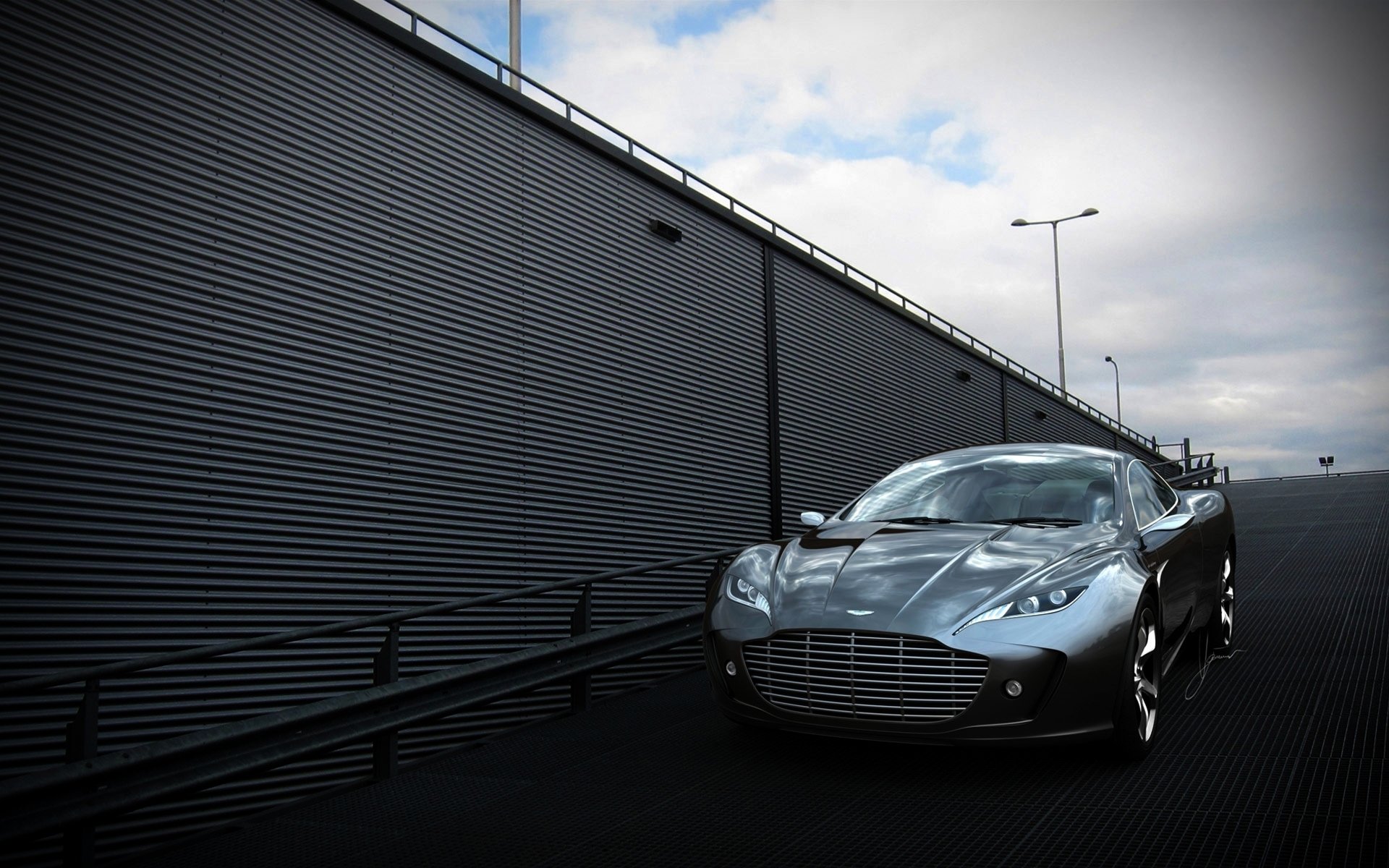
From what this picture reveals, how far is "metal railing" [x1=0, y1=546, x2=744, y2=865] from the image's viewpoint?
435 cm

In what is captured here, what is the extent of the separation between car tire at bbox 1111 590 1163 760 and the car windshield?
0.77 metres

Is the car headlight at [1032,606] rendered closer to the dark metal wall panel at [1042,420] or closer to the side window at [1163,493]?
the side window at [1163,493]

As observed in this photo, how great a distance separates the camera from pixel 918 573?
5535 millimetres

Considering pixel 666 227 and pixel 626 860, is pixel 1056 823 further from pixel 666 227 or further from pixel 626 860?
pixel 666 227

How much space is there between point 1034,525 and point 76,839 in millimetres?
5035

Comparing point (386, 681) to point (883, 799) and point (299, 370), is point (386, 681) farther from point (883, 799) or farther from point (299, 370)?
point (299, 370)

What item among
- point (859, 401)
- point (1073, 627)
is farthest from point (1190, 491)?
point (859, 401)

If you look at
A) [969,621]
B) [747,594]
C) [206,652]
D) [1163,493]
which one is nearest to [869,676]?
[969,621]

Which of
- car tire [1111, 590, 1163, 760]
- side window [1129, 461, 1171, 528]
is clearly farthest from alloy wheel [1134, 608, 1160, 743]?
side window [1129, 461, 1171, 528]

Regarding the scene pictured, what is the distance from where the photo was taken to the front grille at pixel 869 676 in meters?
5.05

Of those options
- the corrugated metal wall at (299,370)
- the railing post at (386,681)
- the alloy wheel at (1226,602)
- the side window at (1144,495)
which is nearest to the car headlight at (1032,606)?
the side window at (1144,495)

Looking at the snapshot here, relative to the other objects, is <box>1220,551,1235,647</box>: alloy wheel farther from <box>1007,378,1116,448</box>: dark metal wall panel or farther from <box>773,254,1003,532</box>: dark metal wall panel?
<box>1007,378,1116,448</box>: dark metal wall panel

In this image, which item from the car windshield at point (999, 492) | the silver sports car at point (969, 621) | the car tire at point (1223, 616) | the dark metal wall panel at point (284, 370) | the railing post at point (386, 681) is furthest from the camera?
the car tire at point (1223, 616)

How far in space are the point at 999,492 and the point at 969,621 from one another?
192cm
